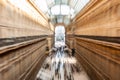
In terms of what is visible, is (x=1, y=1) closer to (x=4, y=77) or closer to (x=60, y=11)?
(x=4, y=77)

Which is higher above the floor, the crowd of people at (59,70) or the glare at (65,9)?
the glare at (65,9)

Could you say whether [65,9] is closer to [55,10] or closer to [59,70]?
[55,10]

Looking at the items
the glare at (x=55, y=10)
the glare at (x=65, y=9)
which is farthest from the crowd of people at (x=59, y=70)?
the glare at (x=55, y=10)

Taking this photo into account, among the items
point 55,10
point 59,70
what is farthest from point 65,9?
point 59,70

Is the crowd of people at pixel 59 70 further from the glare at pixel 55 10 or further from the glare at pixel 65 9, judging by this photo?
the glare at pixel 55 10

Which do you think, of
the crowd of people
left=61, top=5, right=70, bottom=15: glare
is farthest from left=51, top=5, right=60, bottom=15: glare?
the crowd of people

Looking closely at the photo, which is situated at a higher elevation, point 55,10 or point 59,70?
point 55,10

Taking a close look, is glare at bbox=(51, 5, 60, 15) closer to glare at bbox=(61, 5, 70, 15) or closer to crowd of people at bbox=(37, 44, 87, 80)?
glare at bbox=(61, 5, 70, 15)

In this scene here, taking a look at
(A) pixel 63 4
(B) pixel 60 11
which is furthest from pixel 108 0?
(B) pixel 60 11

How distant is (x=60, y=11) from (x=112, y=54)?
17.7m

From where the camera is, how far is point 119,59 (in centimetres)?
281

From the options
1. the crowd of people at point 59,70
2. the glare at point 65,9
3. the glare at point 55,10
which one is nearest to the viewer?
the crowd of people at point 59,70

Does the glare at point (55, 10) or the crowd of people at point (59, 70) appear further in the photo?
the glare at point (55, 10)

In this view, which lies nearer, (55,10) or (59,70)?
(59,70)
